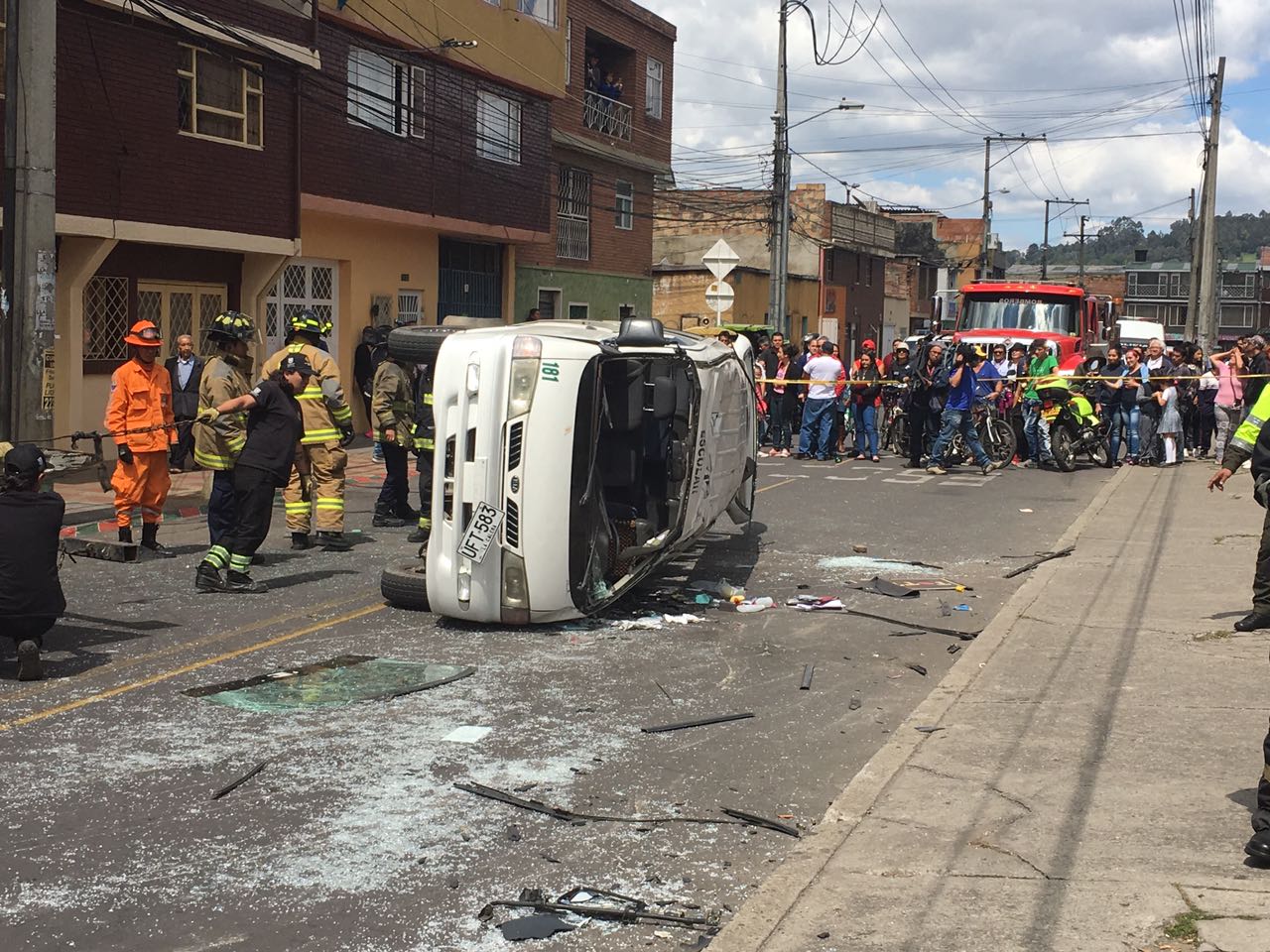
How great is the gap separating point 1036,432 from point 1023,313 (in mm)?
6618

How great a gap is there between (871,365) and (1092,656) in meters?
13.6

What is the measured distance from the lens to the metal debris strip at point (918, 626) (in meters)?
9.55

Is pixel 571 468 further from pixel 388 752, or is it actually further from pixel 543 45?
pixel 543 45

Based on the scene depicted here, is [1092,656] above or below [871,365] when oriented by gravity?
below

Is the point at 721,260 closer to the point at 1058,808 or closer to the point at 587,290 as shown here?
the point at 587,290

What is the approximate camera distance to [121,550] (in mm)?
11516

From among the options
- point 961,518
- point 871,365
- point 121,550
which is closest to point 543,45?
point 871,365

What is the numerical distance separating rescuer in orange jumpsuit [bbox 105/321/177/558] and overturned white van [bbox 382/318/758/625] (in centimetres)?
304

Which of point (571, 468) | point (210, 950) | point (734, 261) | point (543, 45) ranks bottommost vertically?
point (210, 950)

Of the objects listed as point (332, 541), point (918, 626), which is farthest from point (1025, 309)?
point (918, 626)

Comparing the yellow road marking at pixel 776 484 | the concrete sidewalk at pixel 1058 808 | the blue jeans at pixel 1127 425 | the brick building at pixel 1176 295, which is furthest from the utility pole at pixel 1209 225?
the brick building at pixel 1176 295

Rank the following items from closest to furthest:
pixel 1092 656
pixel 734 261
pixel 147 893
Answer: pixel 147 893, pixel 1092 656, pixel 734 261

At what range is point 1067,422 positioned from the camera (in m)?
21.4

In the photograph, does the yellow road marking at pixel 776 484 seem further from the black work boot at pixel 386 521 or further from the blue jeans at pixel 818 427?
the black work boot at pixel 386 521
